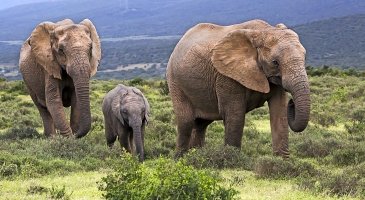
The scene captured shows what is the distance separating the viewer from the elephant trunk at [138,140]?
12.4 metres

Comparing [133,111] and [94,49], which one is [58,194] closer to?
[133,111]

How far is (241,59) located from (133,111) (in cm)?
291

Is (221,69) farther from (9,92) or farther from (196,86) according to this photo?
(9,92)

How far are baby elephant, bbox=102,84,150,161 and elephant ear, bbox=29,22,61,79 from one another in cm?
142

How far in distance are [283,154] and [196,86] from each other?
2.03 meters

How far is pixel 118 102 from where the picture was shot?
14141 millimetres

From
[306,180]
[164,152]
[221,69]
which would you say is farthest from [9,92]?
[306,180]

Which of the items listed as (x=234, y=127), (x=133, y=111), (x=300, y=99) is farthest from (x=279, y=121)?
(x=133, y=111)

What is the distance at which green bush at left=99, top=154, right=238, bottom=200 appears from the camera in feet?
22.7

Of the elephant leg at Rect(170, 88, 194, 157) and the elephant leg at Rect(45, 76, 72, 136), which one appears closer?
the elephant leg at Rect(170, 88, 194, 157)

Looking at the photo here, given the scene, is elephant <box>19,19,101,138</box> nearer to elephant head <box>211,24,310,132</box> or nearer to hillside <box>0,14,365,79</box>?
elephant head <box>211,24,310,132</box>

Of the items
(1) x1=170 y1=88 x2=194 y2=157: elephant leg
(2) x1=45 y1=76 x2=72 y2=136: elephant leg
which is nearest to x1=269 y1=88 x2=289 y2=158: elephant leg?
(1) x1=170 y1=88 x2=194 y2=157: elephant leg

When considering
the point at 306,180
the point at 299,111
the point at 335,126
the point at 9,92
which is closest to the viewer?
the point at 306,180

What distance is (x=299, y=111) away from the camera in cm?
1008
